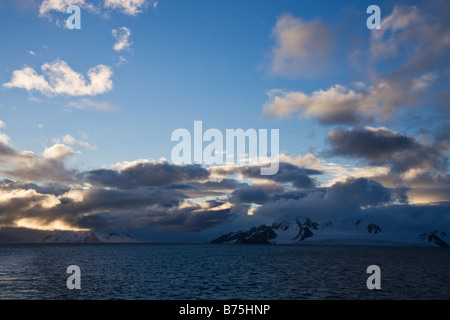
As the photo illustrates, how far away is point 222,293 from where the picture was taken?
5934 centimetres

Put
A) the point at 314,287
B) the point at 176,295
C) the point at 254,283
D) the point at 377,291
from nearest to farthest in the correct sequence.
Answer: the point at 176,295
the point at 377,291
the point at 314,287
the point at 254,283

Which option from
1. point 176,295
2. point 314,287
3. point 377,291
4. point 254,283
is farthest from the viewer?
point 254,283
